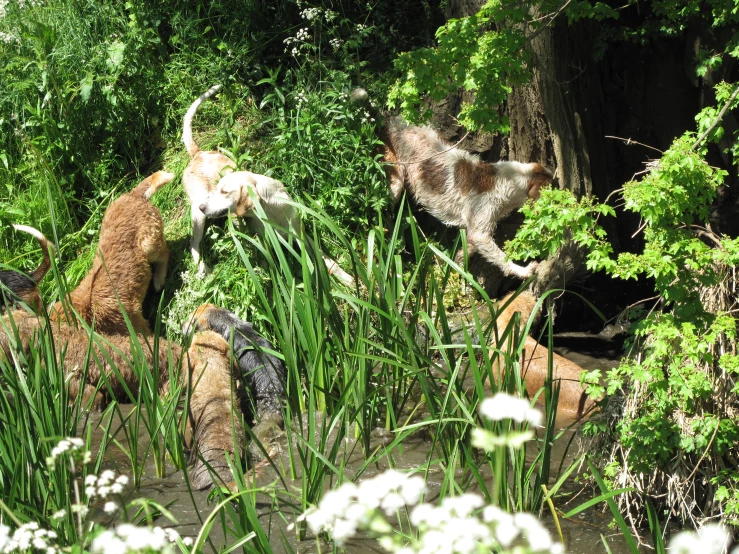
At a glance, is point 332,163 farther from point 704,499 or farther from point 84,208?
point 704,499

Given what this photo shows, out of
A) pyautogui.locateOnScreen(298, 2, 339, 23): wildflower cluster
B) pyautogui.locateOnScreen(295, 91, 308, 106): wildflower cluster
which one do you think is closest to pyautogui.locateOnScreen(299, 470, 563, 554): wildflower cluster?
pyautogui.locateOnScreen(295, 91, 308, 106): wildflower cluster

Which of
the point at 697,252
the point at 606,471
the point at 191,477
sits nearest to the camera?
the point at 697,252

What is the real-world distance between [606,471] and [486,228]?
11.1ft

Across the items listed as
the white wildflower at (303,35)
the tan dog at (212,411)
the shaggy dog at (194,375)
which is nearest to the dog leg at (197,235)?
the shaggy dog at (194,375)

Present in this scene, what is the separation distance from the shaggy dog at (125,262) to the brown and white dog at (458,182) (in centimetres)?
200

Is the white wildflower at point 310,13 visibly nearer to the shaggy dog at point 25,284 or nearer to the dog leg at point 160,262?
the dog leg at point 160,262

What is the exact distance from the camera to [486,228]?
7.33 metres

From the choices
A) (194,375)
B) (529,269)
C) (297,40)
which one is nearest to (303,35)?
(297,40)

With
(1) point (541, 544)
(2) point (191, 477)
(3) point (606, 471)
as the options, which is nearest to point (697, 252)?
(3) point (606, 471)

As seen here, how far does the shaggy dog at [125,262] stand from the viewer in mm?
6621

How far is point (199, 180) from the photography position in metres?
7.28

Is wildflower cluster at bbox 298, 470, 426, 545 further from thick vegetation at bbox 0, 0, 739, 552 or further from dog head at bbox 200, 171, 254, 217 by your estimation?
dog head at bbox 200, 171, 254, 217

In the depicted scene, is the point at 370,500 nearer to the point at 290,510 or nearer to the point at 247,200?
the point at 290,510

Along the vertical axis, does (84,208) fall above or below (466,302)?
above
